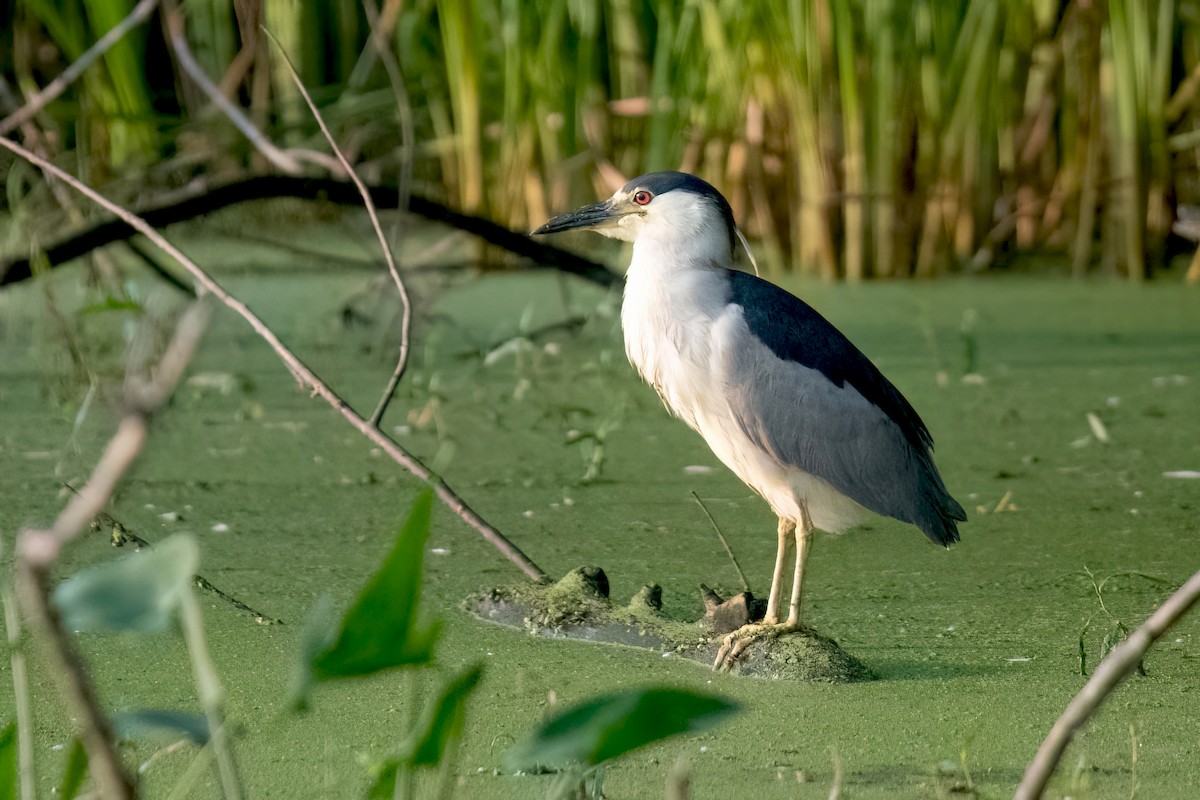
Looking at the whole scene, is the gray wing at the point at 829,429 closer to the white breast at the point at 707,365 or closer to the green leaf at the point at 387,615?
the white breast at the point at 707,365

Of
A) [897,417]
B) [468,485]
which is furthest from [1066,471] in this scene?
[468,485]

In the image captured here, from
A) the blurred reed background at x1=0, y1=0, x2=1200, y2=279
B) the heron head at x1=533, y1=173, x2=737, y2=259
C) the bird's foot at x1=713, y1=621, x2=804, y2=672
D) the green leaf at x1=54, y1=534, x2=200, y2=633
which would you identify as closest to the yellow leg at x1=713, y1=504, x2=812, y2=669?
the bird's foot at x1=713, y1=621, x2=804, y2=672

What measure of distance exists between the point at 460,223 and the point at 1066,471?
125 cm

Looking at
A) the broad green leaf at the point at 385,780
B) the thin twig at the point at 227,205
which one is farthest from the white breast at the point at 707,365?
the broad green leaf at the point at 385,780

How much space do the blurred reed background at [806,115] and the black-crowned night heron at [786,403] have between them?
71.9 inches

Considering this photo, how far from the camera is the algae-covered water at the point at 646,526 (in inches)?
62.2

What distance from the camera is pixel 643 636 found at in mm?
1950

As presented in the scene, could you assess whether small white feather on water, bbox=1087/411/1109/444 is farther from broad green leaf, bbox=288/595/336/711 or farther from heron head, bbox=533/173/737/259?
broad green leaf, bbox=288/595/336/711

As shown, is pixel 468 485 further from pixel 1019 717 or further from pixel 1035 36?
pixel 1035 36

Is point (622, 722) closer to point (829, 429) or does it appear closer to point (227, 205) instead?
point (829, 429)

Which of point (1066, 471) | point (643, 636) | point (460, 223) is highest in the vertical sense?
point (460, 223)

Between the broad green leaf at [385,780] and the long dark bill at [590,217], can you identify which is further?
the long dark bill at [590,217]

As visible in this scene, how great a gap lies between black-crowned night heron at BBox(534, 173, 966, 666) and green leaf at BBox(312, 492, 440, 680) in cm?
133

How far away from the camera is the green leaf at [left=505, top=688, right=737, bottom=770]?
78cm
